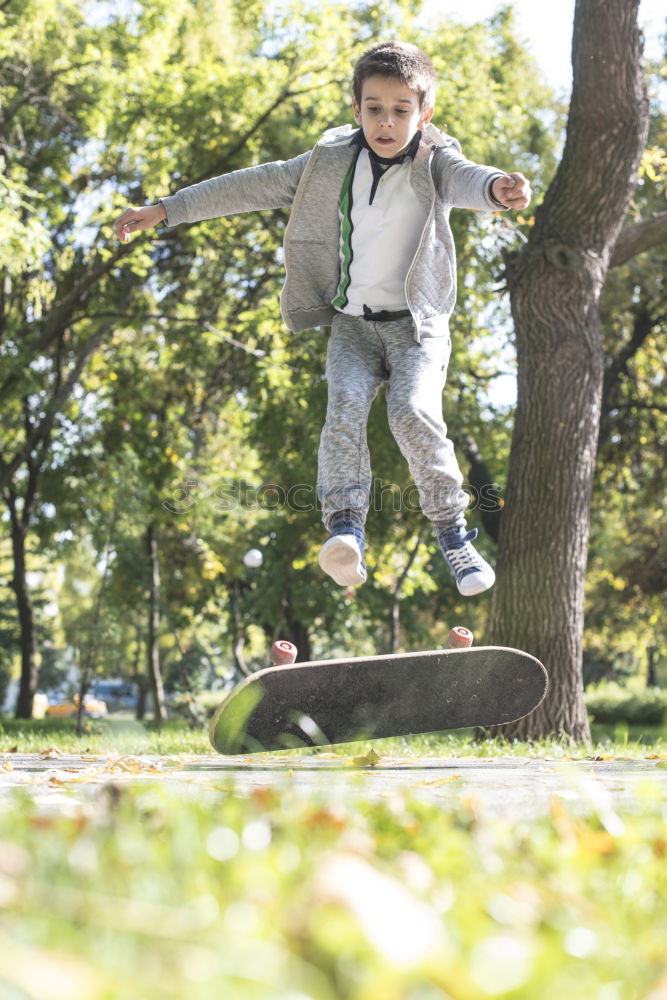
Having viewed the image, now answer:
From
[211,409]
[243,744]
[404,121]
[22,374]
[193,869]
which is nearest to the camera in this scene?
[193,869]

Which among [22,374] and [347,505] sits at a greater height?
[22,374]

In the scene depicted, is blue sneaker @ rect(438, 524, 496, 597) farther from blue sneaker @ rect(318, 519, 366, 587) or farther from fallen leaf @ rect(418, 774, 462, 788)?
fallen leaf @ rect(418, 774, 462, 788)

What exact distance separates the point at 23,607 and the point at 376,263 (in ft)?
50.1

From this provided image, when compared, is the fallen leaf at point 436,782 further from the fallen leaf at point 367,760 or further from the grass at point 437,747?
the fallen leaf at point 367,760

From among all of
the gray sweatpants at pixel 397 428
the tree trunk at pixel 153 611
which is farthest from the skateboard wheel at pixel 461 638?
the tree trunk at pixel 153 611

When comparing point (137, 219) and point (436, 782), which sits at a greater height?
point (137, 219)

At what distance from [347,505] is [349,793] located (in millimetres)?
2055

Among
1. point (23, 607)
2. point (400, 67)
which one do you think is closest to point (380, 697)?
point (400, 67)

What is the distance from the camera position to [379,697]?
3.78 metres

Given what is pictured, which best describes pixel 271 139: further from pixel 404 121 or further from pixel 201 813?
pixel 201 813

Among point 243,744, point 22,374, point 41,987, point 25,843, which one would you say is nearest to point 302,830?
point 25,843

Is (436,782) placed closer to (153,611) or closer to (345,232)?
(345,232)

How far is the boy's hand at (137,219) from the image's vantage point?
3.94 meters

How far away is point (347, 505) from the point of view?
12.9 ft
